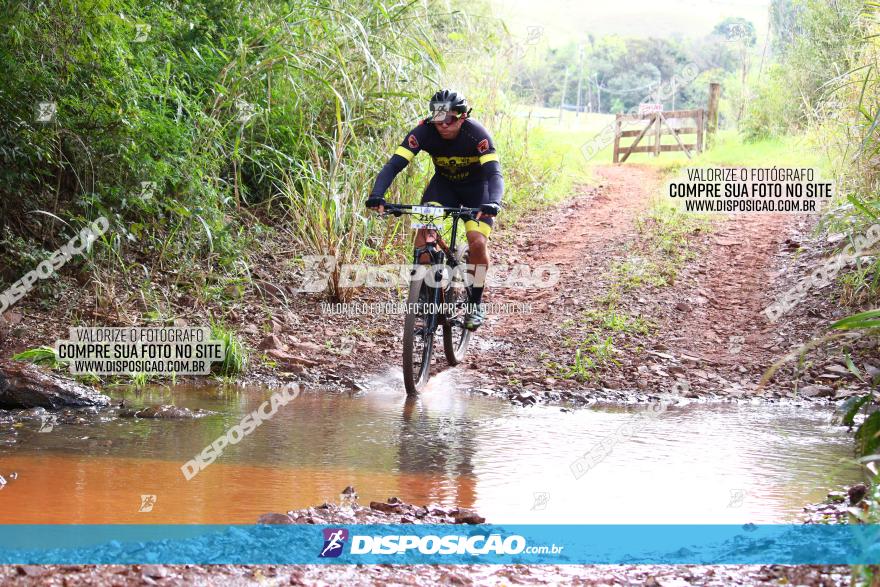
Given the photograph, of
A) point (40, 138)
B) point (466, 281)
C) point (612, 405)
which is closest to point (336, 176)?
point (466, 281)

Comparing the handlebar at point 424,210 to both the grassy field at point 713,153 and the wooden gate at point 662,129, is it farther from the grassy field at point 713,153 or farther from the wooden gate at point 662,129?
the wooden gate at point 662,129

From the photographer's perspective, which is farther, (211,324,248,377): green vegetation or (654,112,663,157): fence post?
(654,112,663,157): fence post

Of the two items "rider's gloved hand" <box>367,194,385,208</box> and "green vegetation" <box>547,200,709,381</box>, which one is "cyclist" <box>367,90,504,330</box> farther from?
"green vegetation" <box>547,200,709,381</box>

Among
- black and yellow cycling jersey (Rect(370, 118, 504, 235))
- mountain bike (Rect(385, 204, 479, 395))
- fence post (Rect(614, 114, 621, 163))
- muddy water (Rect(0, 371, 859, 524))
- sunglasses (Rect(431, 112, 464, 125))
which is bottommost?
muddy water (Rect(0, 371, 859, 524))

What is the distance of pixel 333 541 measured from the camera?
321 centimetres

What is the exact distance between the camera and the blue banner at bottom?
305 cm

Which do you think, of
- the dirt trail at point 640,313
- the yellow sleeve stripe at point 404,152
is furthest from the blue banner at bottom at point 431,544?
the yellow sleeve stripe at point 404,152

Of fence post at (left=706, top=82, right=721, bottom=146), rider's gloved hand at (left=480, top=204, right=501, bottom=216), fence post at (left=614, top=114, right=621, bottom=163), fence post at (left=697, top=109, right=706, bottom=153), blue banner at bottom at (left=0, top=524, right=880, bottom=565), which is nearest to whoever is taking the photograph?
blue banner at bottom at (left=0, top=524, right=880, bottom=565)

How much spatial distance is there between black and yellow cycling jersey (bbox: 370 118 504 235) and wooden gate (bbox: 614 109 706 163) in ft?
49.4

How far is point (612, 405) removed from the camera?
22.0 feet

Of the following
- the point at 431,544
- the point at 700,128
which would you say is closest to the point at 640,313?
the point at 431,544

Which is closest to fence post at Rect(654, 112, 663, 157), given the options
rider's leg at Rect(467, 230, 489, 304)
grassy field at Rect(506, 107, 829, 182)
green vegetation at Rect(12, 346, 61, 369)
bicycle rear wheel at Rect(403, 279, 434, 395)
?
grassy field at Rect(506, 107, 829, 182)

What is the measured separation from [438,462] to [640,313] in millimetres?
4518

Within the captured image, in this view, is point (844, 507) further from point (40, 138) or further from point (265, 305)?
point (40, 138)
